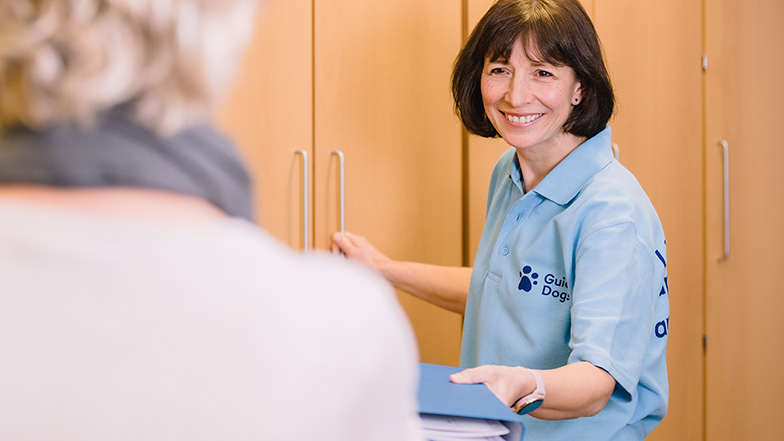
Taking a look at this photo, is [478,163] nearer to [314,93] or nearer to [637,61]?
[314,93]

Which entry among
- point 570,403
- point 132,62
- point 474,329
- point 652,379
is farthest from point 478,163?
point 132,62

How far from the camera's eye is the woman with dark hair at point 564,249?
111cm

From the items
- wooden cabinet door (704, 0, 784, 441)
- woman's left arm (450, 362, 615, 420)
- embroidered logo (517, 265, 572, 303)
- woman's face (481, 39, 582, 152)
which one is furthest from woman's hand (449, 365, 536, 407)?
wooden cabinet door (704, 0, 784, 441)

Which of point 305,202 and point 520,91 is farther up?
point 520,91

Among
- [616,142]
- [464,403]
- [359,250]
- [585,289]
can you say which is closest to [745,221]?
[616,142]

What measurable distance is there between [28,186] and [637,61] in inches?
81.1

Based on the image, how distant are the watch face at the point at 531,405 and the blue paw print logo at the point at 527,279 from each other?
0.93 feet

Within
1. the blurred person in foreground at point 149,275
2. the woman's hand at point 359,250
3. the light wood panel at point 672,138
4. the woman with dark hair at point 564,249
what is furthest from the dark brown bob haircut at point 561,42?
the blurred person in foreground at point 149,275

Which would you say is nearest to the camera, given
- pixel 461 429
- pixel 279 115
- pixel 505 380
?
pixel 461 429

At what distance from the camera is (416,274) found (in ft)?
5.41

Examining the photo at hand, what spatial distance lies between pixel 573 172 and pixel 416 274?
50 cm

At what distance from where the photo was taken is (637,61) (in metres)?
2.17

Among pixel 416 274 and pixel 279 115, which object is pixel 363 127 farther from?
pixel 416 274

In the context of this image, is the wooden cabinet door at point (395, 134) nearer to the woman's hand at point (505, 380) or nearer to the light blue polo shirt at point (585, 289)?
the light blue polo shirt at point (585, 289)
